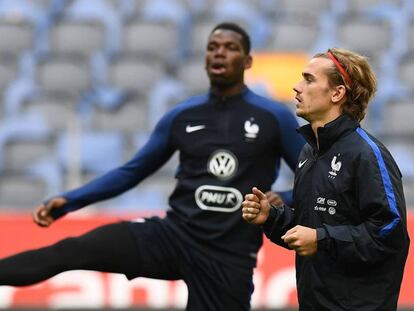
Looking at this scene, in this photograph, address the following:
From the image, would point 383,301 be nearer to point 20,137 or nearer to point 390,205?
point 390,205

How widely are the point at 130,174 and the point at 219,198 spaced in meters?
0.61

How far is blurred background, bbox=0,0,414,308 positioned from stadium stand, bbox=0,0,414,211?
0.04 feet

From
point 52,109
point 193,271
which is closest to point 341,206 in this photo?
point 193,271

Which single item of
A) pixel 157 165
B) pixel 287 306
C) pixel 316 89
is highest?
pixel 316 89

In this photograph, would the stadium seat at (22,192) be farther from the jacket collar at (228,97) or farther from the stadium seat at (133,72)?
the jacket collar at (228,97)

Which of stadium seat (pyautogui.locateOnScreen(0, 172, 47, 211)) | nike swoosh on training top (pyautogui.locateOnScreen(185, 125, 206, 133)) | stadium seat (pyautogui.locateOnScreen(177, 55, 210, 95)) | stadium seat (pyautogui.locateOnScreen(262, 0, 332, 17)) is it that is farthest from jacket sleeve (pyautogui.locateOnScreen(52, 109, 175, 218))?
stadium seat (pyautogui.locateOnScreen(262, 0, 332, 17))

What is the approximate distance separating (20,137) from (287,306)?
428 cm

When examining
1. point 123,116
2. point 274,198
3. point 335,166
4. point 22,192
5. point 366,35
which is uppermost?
point 366,35

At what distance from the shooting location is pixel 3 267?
5309mm

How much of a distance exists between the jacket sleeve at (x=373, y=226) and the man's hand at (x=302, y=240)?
0.04 m

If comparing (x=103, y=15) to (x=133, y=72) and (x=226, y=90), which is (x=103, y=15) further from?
(x=226, y=90)

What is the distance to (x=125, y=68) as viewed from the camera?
12.4 metres

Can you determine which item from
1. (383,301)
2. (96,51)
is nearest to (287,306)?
(383,301)

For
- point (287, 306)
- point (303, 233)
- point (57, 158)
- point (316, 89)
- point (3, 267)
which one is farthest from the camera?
point (57, 158)
